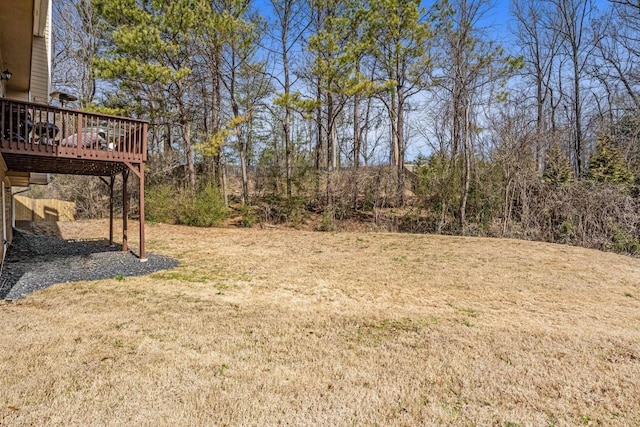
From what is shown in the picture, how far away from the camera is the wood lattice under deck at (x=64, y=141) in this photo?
5.65 m

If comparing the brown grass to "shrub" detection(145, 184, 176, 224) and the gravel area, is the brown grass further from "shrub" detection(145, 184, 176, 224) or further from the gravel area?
"shrub" detection(145, 184, 176, 224)

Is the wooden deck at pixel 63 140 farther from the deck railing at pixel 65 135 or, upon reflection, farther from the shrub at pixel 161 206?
the shrub at pixel 161 206

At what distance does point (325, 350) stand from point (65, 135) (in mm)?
5843

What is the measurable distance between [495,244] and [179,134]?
1378 centimetres

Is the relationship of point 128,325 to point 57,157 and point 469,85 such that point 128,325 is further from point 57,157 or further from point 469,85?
point 469,85

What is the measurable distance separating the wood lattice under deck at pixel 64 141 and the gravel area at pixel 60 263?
66 cm

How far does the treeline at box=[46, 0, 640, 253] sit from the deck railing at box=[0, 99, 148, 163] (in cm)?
612

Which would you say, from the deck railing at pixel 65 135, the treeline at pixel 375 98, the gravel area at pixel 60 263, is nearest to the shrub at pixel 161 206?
the treeline at pixel 375 98

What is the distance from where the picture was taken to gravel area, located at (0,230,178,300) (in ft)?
18.2

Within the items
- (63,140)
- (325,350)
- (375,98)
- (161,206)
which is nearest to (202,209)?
(161,206)

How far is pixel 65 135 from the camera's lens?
607 centimetres

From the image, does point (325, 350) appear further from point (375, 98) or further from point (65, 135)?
point (375, 98)

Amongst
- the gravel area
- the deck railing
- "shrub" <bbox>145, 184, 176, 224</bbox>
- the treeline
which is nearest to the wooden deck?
the deck railing

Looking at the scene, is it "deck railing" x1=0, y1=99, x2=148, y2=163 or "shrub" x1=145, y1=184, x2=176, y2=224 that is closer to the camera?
"deck railing" x1=0, y1=99, x2=148, y2=163
